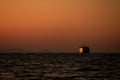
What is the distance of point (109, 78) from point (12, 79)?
14.1m

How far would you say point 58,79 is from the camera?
4084 cm

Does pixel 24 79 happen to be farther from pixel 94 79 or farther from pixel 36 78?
pixel 94 79

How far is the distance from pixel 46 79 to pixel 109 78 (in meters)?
9.31

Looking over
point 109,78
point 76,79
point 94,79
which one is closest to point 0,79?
point 76,79

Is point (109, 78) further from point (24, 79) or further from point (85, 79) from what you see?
point (24, 79)

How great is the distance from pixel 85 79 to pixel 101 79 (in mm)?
2308

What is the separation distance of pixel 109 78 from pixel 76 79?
201 inches

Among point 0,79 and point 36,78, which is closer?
point 0,79

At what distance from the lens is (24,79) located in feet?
134

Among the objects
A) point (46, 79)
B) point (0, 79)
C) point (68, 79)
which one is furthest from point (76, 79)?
point (0, 79)

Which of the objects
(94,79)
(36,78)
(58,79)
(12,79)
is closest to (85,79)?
(94,79)

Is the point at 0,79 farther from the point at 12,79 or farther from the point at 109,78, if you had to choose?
the point at 109,78

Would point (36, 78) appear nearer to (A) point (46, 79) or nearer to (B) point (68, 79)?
(A) point (46, 79)

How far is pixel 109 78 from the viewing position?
42.2 m
